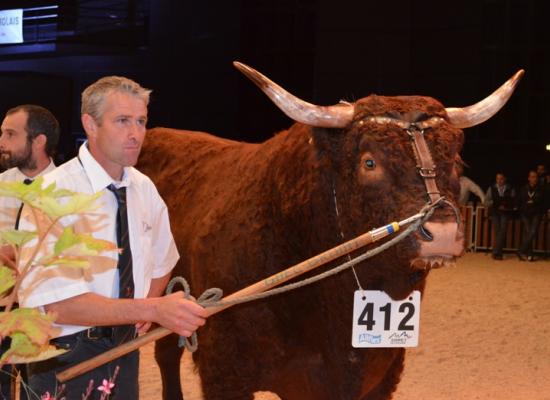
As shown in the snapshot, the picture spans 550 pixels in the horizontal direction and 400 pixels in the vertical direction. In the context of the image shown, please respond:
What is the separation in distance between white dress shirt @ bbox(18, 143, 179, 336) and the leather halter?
98cm

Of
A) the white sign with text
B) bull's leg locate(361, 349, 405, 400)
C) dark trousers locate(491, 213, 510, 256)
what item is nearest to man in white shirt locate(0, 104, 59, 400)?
bull's leg locate(361, 349, 405, 400)

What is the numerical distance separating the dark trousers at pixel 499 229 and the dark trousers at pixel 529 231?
1.22 feet

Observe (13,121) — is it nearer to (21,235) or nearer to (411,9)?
(21,235)

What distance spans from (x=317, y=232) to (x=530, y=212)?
525 inches

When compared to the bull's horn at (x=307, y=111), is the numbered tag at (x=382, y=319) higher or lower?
lower

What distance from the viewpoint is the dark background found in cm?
2230

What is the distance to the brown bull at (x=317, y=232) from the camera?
332 centimetres

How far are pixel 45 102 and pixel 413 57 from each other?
33.5 ft

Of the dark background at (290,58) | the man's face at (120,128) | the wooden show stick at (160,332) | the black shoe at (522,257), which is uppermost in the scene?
the dark background at (290,58)

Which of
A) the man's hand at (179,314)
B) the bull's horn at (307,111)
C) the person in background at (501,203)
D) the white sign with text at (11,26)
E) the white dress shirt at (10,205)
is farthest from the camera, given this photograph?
the white sign with text at (11,26)

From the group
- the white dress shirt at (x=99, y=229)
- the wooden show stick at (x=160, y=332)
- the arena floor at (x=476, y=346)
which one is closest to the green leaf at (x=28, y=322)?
the white dress shirt at (x=99, y=229)

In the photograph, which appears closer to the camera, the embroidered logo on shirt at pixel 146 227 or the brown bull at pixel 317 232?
the embroidered logo on shirt at pixel 146 227

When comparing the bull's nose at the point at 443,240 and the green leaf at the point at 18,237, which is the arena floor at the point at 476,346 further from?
the green leaf at the point at 18,237

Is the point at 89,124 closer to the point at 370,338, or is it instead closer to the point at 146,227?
the point at 146,227
